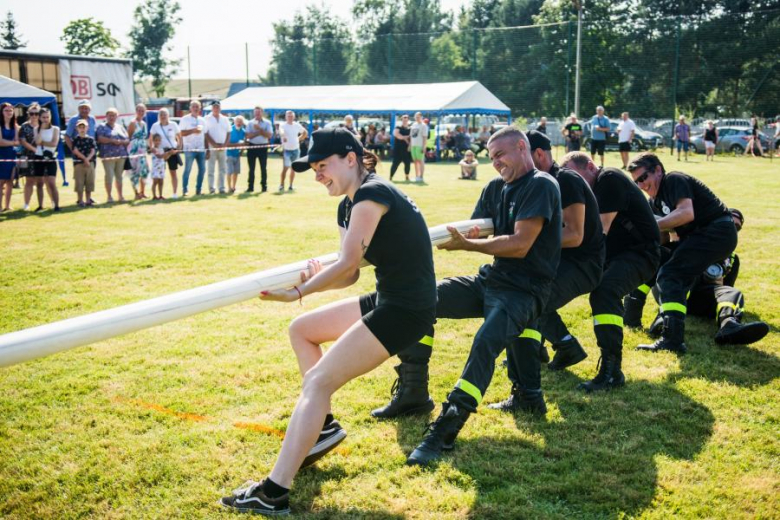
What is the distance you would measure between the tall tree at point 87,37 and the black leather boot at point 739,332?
7621 cm

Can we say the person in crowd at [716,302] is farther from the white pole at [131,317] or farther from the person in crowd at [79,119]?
the person in crowd at [79,119]

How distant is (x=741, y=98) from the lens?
38.7 metres

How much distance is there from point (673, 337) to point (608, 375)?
1.07 meters

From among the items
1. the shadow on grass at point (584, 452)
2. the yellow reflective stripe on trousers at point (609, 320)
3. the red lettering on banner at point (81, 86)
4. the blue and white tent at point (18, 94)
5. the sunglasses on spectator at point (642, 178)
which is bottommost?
the shadow on grass at point (584, 452)

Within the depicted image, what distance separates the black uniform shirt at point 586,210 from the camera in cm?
469

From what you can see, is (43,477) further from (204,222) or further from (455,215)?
(455,215)

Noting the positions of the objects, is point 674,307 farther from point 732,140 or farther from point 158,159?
point 732,140

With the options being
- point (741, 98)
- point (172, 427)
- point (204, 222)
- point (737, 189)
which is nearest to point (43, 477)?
point (172, 427)

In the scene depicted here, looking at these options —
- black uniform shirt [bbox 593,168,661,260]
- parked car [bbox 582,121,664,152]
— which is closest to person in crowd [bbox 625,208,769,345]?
black uniform shirt [bbox 593,168,661,260]

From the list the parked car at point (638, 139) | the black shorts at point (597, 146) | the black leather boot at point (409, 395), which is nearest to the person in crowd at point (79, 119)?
the black leather boot at point (409, 395)

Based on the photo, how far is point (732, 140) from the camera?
3225cm

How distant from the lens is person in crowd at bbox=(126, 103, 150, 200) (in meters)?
15.0

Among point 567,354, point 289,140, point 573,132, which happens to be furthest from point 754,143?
point 567,354

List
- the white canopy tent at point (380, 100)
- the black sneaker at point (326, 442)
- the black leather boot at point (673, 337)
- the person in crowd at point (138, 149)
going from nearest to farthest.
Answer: the black sneaker at point (326, 442) < the black leather boot at point (673, 337) < the person in crowd at point (138, 149) < the white canopy tent at point (380, 100)
